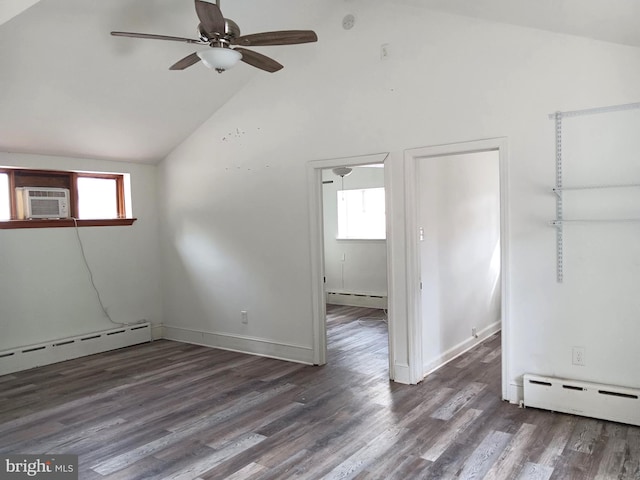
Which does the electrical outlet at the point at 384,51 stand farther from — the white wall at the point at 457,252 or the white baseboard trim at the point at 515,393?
the white baseboard trim at the point at 515,393

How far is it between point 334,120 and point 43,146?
3.08 meters

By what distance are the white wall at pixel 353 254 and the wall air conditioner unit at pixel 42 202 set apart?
147 inches

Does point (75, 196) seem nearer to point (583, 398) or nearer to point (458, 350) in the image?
point (458, 350)

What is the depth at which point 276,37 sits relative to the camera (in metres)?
3.05

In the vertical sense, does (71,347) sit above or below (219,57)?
below

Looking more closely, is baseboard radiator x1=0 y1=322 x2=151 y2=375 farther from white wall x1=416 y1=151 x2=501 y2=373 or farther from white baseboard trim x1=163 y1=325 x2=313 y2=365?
white wall x1=416 y1=151 x2=501 y2=373

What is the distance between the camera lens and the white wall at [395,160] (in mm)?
3318

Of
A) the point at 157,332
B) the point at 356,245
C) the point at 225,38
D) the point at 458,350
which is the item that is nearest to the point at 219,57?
the point at 225,38

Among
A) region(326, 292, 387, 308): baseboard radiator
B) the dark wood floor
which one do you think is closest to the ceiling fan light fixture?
the dark wood floor

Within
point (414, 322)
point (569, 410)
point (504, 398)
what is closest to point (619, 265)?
point (569, 410)

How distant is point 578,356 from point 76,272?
202 inches

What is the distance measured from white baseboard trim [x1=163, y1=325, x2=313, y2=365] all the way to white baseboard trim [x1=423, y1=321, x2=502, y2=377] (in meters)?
1.21

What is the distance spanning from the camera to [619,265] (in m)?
3.25

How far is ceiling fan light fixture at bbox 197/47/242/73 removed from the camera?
9.62 feet
